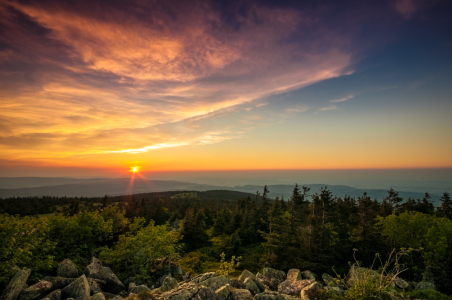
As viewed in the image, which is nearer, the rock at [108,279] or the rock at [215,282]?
the rock at [215,282]

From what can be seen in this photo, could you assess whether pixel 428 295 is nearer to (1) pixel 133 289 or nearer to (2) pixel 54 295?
(1) pixel 133 289

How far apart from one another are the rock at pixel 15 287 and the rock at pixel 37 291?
0.47 m

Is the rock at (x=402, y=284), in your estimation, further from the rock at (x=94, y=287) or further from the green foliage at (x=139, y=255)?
the rock at (x=94, y=287)

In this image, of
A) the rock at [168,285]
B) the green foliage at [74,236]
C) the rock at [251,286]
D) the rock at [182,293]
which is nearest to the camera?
the rock at [182,293]

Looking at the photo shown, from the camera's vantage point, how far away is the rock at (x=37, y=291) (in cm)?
1399

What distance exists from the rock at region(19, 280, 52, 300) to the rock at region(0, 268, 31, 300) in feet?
1.54

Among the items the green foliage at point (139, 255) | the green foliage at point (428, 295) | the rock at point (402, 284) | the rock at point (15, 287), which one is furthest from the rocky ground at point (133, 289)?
the rock at point (402, 284)

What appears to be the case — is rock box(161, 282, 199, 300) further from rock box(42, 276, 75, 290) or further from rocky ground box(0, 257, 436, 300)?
rock box(42, 276, 75, 290)

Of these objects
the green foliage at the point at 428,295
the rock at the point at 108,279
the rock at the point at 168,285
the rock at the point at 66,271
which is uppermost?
the rock at the point at 168,285

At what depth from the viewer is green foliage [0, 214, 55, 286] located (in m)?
16.6

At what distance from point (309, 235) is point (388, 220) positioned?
14259mm

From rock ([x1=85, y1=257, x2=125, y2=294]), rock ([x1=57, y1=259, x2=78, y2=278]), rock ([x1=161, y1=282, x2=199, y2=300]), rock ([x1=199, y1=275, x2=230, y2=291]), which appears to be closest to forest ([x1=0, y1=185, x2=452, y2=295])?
rock ([x1=57, y1=259, x2=78, y2=278])

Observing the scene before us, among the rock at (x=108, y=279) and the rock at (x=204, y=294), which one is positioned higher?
the rock at (x=204, y=294)

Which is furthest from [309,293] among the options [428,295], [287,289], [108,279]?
[108,279]
